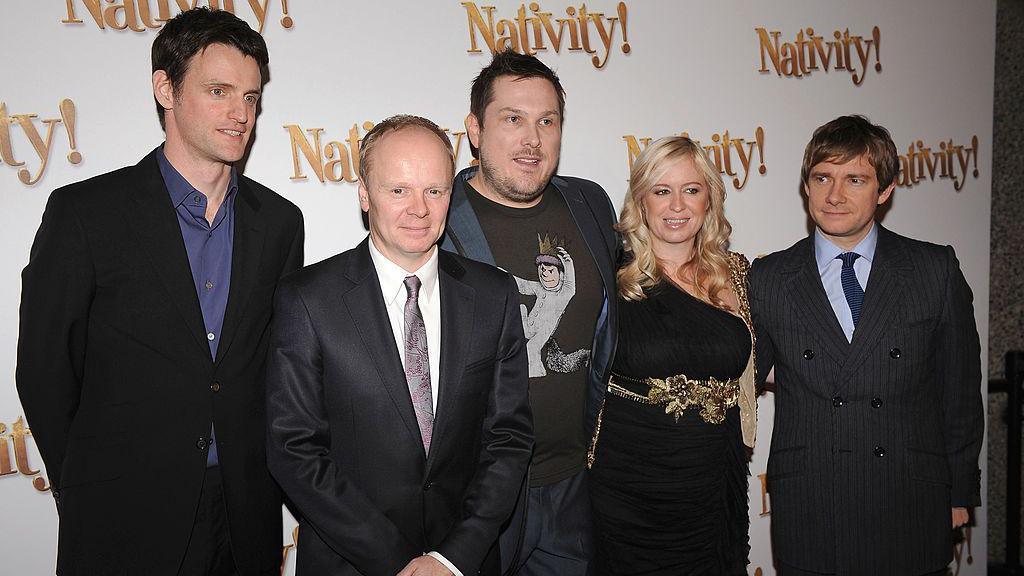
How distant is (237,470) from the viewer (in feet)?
7.26

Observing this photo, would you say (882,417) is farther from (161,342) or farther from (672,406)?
(161,342)

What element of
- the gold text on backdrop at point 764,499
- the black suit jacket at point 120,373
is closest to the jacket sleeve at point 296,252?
the black suit jacket at point 120,373

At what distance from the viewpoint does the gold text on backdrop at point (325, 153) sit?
2.85 m

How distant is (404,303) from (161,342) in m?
0.68

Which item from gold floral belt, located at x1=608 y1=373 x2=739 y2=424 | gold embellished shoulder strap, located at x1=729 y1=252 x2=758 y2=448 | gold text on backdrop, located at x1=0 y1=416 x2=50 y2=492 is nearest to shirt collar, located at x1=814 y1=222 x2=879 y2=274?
gold embellished shoulder strap, located at x1=729 y1=252 x2=758 y2=448

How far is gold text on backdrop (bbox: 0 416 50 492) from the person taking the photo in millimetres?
2559

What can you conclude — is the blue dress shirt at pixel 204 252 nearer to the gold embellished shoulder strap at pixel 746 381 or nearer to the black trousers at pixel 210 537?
the black trousers at pixel 210 537

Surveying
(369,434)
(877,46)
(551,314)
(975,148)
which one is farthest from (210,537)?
(975,148)

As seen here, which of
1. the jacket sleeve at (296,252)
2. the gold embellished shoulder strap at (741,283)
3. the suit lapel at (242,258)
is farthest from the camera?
the gold embellished shoulder strap at (741,283)

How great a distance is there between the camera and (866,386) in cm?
259

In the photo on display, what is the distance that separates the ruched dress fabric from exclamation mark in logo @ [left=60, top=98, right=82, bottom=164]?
6.29ft

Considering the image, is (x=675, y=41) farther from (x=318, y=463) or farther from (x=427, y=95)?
(x=318, y=463)

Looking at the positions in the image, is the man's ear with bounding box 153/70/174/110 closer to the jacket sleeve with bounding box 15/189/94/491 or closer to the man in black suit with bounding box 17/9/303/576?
the man in black suit with bounding box 17/9/303/576

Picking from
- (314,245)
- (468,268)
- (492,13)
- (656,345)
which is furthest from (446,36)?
(656,345)
